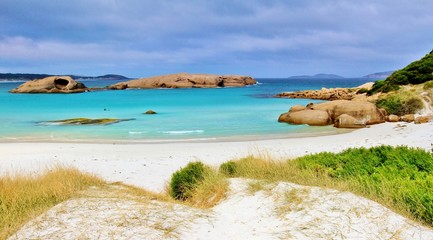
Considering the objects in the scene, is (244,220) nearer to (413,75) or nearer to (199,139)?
(199,139)

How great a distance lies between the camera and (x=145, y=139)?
20922 mm

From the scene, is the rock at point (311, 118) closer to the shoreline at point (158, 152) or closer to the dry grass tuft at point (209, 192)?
the shoreline at point (158, 152)

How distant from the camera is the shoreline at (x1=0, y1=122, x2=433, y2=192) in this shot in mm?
12232

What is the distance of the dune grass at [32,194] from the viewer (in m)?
6.15

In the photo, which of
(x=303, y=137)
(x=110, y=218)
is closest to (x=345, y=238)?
(x=110, y=218)

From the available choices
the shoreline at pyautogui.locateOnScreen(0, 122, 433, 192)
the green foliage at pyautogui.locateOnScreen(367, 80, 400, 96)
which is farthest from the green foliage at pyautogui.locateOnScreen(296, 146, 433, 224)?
the green foliage at pyautogui.locateOnScreen(367, 80, 400, 96)

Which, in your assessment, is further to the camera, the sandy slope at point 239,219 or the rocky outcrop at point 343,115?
the rocky outcrop at point 343,115

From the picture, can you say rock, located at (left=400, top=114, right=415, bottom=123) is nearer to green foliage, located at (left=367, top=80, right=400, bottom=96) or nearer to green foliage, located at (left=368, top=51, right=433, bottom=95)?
green foliage, located at (left=367, top=80, right=400, bottom=96)

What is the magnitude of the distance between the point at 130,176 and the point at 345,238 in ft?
24.9

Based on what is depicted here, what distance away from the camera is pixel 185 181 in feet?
28.4

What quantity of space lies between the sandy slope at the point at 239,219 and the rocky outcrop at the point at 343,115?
17894 mm

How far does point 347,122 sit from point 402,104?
21.4ft

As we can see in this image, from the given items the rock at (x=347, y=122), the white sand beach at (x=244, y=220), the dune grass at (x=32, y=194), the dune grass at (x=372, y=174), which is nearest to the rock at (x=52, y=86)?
the rock at (x=347, y=122)

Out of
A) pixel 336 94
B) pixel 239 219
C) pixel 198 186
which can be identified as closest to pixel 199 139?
pixel 198 186
